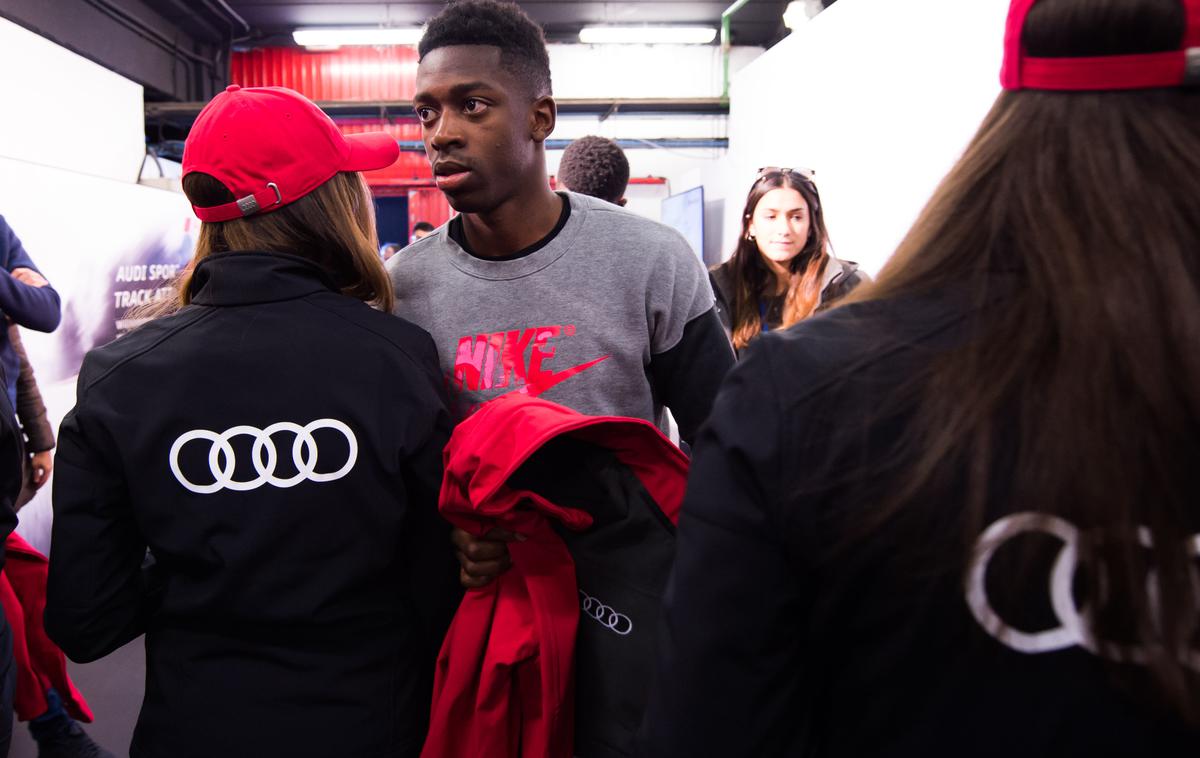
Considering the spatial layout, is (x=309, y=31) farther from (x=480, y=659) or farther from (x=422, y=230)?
(x=480, y=659)

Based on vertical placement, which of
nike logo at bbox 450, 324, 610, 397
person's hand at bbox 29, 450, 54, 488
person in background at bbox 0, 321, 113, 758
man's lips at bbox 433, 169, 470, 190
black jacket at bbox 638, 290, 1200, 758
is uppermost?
man's lips at bbox 433, 169, 470, 190

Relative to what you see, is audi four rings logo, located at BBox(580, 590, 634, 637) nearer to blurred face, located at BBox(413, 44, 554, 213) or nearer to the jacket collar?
the jacket collar

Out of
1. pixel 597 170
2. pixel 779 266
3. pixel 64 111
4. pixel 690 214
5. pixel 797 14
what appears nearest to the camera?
pixel 597 170

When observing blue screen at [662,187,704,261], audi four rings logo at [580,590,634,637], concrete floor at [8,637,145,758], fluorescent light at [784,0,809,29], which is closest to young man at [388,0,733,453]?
audi four rings logo at [580,590,634,637]

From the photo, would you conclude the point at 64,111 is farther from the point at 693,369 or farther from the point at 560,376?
the point at 693,369

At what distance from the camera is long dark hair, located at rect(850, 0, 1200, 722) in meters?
0.52

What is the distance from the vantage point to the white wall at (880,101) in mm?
3553

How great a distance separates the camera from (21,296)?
2463mm

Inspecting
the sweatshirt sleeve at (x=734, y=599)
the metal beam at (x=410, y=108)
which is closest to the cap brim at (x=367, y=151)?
the sweatshirt sleeve at (x=734, y=599)

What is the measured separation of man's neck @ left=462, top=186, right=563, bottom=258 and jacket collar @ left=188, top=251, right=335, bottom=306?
1.35 ft

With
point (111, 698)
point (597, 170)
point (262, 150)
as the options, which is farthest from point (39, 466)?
point (597, 170)

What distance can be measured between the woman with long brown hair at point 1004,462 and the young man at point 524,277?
2.68 feet

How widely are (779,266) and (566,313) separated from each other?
193 centimetres

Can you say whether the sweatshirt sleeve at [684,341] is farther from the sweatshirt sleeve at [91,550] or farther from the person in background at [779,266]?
the person in background at [779,266]
